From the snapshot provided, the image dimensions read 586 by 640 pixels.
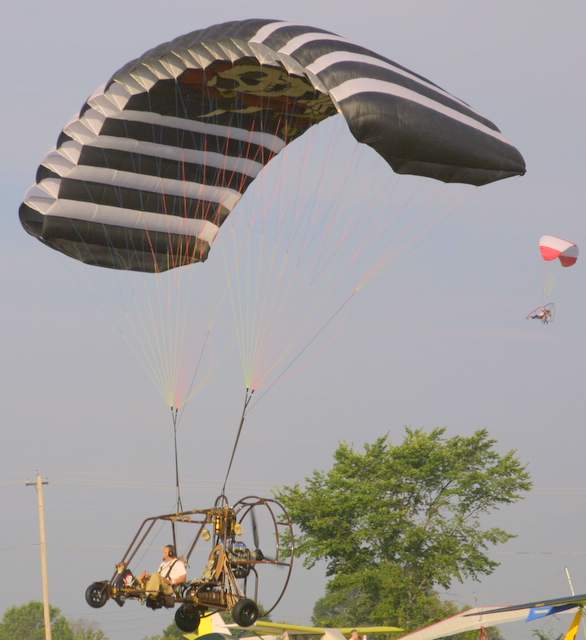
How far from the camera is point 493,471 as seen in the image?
49.5m

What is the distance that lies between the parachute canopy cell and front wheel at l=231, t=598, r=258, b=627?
1895 cm

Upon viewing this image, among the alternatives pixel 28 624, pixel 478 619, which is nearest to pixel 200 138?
pixel 478 619

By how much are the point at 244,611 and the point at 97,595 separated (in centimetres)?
168

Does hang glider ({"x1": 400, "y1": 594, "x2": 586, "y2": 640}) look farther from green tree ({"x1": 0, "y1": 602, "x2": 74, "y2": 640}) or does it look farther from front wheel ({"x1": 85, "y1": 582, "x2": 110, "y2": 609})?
green tree ({"x1": 0, "y1": 602, "x2": 74, "y2": 640})

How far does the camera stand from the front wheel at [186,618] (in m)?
14.8

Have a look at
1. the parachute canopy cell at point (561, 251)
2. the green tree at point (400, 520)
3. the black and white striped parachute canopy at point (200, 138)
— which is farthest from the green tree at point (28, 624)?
the black and white striped parachute canopy at point (200, 138)

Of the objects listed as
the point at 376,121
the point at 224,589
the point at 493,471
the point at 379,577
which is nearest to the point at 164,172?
the point at 376,121

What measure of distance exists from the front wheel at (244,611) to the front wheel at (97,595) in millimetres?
1453

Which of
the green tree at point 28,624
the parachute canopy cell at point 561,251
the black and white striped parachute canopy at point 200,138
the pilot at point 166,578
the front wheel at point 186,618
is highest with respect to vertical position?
the green tree at point 28,624

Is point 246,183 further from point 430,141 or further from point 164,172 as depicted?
point 430,141

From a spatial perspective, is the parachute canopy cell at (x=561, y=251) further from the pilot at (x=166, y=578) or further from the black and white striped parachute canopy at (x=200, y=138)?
the pilot at (x=166, y=578)

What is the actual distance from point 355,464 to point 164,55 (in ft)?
113

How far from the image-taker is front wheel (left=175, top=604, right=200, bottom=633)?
1484cm

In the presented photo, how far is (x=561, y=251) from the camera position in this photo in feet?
104
